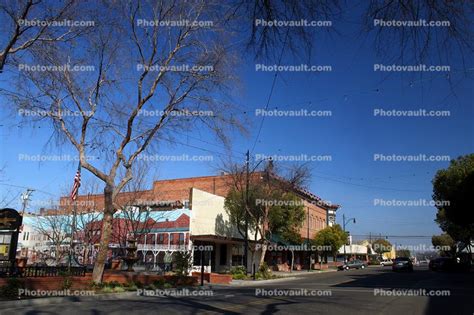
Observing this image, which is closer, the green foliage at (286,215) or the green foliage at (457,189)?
the green foliage at (457,189)

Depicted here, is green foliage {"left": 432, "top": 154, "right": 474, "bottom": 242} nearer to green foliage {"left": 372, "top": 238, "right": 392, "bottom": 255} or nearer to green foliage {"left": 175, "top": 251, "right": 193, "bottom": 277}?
green foliage {"left": 175, "top": 251, "right": 193, "bottom": 277}

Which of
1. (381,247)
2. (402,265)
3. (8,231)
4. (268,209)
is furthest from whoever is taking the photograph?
(381,247)

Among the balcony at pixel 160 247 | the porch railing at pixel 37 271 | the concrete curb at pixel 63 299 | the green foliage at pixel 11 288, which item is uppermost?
the balcony at pixel 160 247

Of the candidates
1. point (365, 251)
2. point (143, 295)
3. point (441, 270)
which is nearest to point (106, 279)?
point (143, 295)

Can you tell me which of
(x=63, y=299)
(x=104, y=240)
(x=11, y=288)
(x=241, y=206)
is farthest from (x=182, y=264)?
(x=241, y=206)

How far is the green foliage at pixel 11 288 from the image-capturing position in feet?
47.0

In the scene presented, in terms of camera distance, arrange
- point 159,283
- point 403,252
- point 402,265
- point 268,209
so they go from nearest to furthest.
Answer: point 159,283 → point 268,209 → point 402,265 → point 403,252

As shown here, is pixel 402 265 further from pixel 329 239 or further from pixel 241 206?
pixel 241 206

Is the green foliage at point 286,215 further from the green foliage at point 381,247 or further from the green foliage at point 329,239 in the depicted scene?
the green foliage at point 381,247

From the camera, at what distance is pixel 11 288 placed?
14469 mm

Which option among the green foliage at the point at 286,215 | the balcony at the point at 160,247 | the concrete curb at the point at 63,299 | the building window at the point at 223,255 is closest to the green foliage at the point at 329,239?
the green foliage at the point at 286,215

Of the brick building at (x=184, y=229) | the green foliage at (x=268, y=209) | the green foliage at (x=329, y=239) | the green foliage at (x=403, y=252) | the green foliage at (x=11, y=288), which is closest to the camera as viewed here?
the green foliage at (x=11, y=288)

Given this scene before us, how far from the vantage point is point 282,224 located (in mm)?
42781

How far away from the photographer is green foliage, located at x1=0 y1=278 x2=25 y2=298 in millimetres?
14336
